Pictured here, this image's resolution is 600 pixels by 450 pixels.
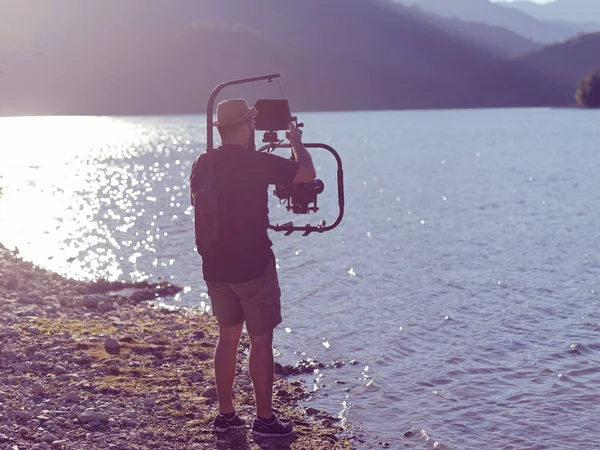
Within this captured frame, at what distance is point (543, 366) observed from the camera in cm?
1153

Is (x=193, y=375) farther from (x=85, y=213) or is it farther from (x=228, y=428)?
(x=85, y=213)

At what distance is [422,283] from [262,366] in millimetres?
11771

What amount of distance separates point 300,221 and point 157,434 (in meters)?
22.9

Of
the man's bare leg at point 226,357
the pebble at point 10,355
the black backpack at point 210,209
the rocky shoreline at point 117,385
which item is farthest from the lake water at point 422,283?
the pebble at point 10,355

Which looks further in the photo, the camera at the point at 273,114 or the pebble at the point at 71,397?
the pebble at the point at 71,397

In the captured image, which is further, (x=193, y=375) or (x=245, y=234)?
(x=193, y=375)

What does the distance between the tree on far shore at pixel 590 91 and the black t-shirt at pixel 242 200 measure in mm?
181736

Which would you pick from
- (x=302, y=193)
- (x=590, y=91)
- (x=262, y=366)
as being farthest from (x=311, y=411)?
(x=590, y=91)

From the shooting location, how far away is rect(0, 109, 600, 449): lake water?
9727 mm

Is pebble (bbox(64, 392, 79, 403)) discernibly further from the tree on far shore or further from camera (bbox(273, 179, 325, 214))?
the tree on far shore

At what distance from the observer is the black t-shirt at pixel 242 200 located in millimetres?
6590

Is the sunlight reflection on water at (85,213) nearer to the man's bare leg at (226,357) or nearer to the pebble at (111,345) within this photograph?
the pebble at (111,345)

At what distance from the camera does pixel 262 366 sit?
7.16 m

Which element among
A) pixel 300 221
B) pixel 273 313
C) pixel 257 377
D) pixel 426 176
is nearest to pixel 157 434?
pixel 257 377
